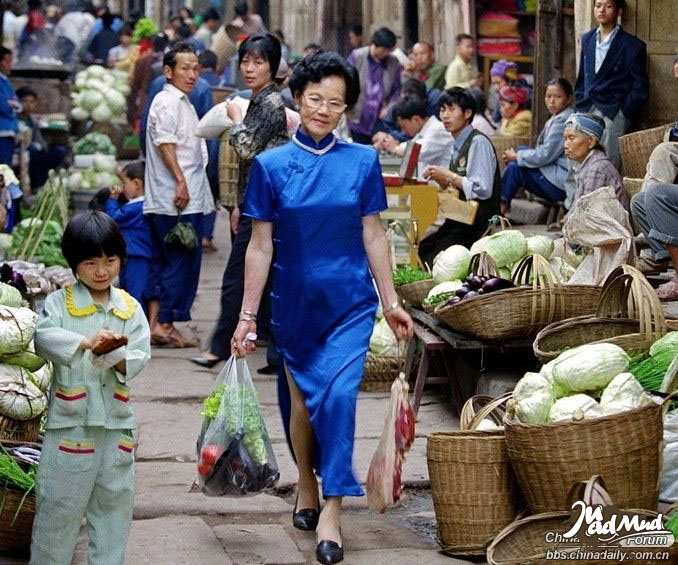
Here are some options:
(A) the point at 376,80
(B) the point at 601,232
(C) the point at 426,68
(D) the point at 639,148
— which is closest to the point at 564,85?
(D) the point at 639,148

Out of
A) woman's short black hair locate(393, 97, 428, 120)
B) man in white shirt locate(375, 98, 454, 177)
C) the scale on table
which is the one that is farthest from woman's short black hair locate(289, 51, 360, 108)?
woman's short black hair locate(393, 97, 428, 120)

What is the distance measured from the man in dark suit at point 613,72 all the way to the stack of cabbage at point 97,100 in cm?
1054

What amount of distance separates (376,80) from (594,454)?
12.2m

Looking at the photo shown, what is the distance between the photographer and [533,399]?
5.52 metres

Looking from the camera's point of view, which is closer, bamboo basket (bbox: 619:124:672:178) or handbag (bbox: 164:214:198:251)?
handbag (bbox: 164:214:198:251)

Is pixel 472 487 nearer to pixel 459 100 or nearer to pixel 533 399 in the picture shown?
pixel 533 399

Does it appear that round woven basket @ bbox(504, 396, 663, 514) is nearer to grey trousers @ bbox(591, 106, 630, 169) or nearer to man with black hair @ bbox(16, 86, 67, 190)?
grey trousers @ bbox(591, 106, 630, 169)

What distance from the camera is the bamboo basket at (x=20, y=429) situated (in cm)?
602

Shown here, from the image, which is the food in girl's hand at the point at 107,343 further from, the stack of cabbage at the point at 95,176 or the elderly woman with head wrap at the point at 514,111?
the stack of cabbage at the point at 95,176

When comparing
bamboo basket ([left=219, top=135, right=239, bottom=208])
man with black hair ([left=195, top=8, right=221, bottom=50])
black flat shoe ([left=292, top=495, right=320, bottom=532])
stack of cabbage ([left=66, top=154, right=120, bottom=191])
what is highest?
man with black hair ([left=195, top=8, right=221, bottom=50])

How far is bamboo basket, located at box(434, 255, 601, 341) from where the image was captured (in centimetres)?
712

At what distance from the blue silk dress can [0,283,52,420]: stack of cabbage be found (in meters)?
1.24

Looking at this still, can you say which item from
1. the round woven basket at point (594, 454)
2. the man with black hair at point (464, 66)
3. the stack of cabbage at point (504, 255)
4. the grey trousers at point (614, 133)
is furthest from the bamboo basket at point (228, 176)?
the man with black hair at point (464, 66)

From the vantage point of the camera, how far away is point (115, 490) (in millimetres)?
4902
